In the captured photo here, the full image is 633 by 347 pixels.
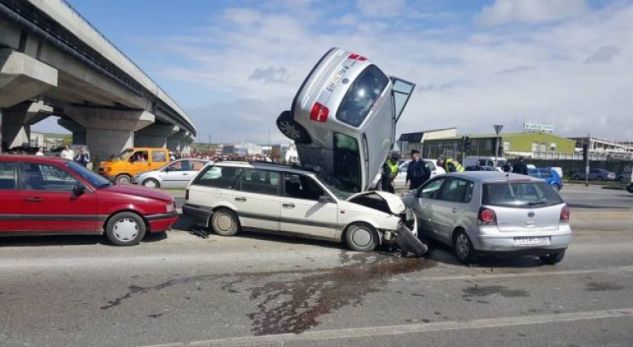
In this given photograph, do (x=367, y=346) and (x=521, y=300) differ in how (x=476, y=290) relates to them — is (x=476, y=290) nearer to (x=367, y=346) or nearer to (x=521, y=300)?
(x=521, y=300)

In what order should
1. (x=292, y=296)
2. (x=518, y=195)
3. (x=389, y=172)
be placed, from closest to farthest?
(x=292, y=296)
(x=518, y=195)
(x=389, y=172)

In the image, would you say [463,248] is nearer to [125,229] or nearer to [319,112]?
[319,112]

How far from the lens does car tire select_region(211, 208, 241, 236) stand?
9.55m

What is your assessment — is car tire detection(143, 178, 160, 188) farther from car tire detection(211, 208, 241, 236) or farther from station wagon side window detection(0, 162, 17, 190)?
station wagon side window detection(0, 162, 17, 190)

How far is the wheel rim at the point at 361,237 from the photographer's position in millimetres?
8891

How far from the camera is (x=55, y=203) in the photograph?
8.12 meters

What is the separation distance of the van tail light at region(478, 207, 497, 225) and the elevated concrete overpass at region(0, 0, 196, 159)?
15.4 meters

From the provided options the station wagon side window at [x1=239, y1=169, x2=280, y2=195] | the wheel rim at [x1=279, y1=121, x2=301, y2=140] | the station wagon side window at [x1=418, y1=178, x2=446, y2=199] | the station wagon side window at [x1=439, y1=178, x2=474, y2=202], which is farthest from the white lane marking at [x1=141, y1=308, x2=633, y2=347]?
the wheel rim at [x1=279, y1=121, x2=301, y2=140]

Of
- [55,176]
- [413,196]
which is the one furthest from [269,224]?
[55,176]

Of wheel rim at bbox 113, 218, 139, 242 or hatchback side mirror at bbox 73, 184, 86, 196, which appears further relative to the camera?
wheel rim at bbox 113, 218, 139, 242

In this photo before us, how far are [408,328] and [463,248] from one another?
3387mm

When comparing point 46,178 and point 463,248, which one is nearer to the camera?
point 463,248

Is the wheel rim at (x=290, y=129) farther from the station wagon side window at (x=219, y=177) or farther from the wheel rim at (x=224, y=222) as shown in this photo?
the wheel rim at (x=224, y=222)

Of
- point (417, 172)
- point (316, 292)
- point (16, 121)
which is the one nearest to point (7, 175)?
point (316, 292)
